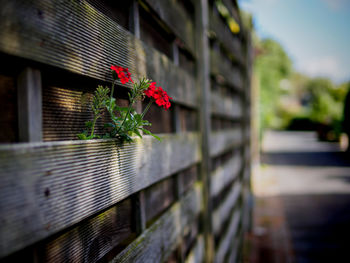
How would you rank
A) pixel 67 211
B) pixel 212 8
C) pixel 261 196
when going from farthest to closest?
pixel 261 196 → pixel 212 8 → pixel 67 211

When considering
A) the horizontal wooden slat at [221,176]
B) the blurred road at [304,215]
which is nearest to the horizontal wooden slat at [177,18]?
the horizontal wooden slat at [221,176]

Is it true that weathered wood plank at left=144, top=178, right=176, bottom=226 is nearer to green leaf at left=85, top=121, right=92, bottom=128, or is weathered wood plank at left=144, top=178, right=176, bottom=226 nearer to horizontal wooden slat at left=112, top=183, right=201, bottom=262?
horizontal wooden slat at left=112, top=183, right=201, bottom=262

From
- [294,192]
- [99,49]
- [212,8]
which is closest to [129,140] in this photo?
[99,49]

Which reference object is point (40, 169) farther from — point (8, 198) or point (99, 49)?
point (99, 49)

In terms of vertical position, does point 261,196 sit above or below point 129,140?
below

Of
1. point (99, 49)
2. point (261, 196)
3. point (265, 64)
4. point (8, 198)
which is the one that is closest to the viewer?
point (8, 198)

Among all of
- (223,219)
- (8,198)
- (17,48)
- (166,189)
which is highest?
(17,48)

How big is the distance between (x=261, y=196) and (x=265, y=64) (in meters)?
14.3

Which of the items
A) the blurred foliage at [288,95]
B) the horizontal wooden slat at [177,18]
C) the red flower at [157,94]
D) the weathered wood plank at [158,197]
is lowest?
the weathered wood plank at [158,197]

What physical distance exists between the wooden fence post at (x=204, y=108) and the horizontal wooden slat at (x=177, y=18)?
0.08 meters

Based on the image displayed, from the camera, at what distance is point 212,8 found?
2359 mm

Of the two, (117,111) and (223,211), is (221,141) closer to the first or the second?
(223,211)

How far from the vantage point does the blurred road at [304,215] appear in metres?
4.34

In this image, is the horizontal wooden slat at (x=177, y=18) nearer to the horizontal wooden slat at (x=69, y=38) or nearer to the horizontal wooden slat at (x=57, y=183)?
the horizontal wooden slat at (x=69, y=38)
